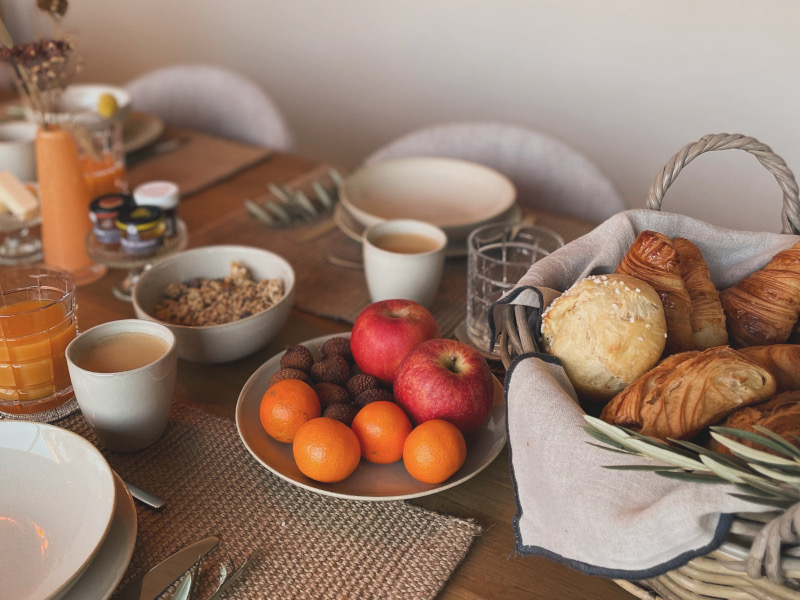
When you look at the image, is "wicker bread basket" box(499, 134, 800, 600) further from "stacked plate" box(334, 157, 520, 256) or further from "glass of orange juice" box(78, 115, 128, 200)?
"glass of orange juice" box(78, 115, 128, 200)

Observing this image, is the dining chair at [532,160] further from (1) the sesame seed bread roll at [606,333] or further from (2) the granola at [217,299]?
(1) the sesame seed bread roll at [606,333]

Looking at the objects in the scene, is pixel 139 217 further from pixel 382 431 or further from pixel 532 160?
pixel 532 160

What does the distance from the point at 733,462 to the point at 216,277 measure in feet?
2.45

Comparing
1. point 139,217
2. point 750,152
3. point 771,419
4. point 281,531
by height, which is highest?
point 750,152

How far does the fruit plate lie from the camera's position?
2.26 feet

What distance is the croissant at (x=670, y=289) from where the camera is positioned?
2.31 ft

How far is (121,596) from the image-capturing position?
23.7 inches

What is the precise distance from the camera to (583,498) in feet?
1.81

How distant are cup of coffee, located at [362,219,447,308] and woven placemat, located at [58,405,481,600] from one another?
0.32m

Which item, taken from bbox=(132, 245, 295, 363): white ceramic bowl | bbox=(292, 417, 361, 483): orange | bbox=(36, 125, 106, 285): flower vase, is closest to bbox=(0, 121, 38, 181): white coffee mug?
bbox=(36, 125, 106, 285): flower vase

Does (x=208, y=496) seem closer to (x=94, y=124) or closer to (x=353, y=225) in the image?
(x=353, y=225)

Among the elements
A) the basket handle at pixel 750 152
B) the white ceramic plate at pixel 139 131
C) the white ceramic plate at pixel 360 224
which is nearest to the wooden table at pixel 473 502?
the white ceramic plate at pixel 360 224

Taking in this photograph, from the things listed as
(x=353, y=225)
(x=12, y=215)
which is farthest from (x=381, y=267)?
(x=12, y=215)

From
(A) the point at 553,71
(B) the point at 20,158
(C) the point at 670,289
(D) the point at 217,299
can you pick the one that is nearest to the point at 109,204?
(D) the point at 217,299
